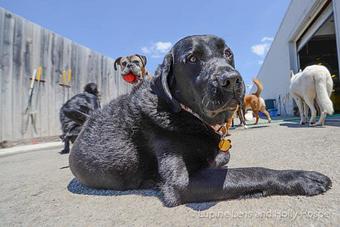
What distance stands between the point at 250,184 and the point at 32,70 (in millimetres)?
7126

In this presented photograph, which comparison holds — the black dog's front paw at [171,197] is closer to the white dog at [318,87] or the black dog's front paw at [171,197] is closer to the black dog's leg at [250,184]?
the black dog's leg at [250,184]

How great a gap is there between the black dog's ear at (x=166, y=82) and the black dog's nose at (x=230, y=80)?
1.36 feet

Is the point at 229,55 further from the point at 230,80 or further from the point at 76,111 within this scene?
the point at 76,111

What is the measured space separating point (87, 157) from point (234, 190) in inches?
45.1

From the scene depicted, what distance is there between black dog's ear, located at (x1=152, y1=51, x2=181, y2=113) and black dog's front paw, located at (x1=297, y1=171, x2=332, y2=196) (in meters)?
0.88

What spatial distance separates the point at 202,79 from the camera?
1682mm

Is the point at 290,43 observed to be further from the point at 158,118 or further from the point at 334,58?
the point at 158,118

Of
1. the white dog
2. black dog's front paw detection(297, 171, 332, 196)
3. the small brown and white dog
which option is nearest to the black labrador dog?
black dog's front paw detection(297, 171, 332, 196)

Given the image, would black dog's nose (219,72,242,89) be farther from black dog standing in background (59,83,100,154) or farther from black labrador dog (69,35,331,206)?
black dog standing in background (59,83,100,154)

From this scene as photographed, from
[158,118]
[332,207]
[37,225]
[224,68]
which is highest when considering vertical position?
[224,68]

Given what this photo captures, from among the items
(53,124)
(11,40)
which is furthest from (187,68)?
(53,124)

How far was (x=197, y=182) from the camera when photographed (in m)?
1.53

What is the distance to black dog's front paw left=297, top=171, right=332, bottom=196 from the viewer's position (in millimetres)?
1425

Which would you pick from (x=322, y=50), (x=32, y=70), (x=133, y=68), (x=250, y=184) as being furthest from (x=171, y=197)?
(x=322, y=50)
